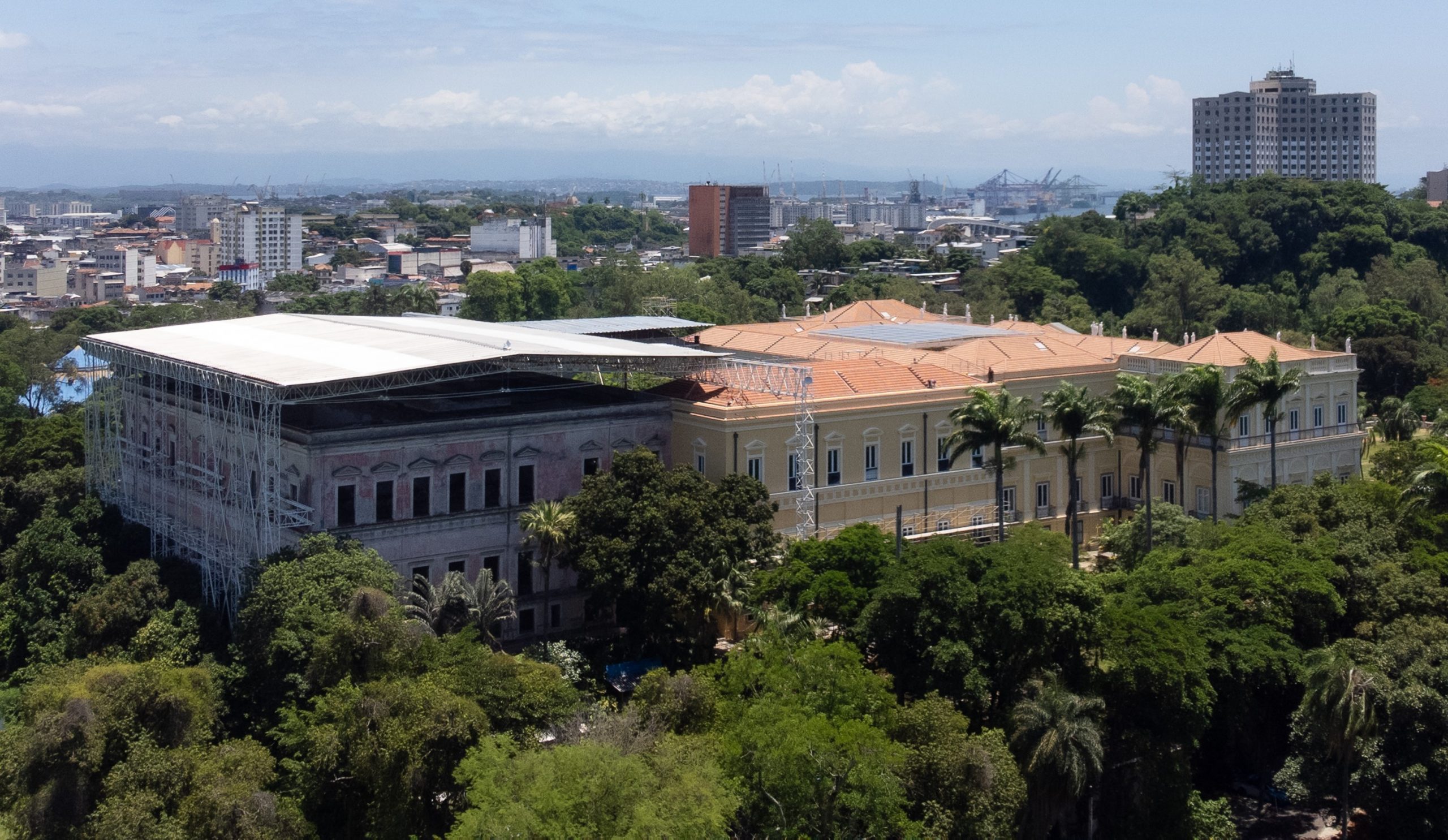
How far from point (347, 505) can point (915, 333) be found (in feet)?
88.1

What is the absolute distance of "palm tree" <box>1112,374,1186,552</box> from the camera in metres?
45.0

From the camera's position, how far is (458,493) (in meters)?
43.1

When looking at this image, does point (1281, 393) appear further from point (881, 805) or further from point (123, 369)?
point (123, 369)

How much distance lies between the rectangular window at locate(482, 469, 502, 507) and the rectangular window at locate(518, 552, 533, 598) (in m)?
1.66

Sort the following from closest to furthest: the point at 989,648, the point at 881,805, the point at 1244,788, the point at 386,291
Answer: the point at 881,805
the point at 989,648
the point at 1244,788
the point at 386,291

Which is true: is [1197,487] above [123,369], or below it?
below

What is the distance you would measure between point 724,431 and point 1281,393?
59.4 feet

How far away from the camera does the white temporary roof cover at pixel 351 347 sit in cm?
4169

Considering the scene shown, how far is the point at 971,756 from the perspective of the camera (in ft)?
103

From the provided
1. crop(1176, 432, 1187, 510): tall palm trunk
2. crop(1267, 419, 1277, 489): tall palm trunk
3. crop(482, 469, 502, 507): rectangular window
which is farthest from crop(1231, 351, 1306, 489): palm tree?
crop(482, 469, 502, 507): rectangular window

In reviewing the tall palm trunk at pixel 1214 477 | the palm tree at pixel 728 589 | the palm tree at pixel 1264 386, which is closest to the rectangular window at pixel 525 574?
the palm tree at pixel 728 589

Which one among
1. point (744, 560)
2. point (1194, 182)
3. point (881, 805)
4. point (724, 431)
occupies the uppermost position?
point (1194, 182)

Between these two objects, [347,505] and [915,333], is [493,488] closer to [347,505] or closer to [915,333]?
[347,505]

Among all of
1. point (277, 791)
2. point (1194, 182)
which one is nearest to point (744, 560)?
point (277, 791)
